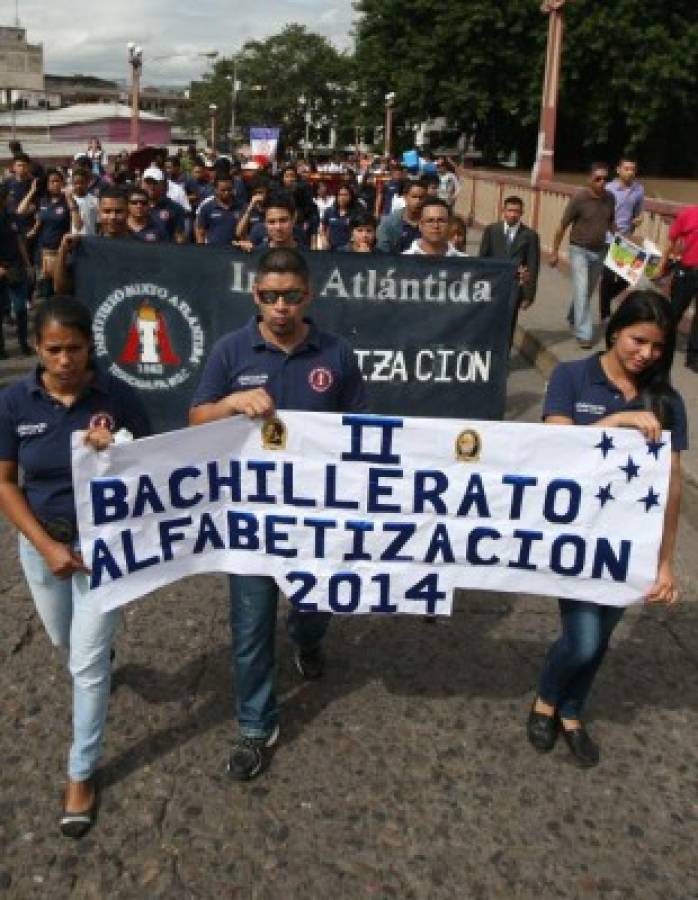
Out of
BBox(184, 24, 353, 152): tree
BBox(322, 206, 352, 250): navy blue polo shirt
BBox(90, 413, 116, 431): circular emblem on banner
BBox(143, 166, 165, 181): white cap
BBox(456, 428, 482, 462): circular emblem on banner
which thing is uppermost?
BBox(184, 24, 353, 152): tree

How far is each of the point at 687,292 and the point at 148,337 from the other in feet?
17.3

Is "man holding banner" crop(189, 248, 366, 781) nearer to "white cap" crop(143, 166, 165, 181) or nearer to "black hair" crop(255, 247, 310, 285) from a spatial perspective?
"black hair" crop(255, 247, 310, 285)

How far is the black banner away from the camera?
6270 millimetres

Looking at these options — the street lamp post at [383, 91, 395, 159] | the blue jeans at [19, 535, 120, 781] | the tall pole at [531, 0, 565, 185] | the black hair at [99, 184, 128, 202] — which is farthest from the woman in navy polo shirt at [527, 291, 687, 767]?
the street lamp post at [383, 91, 395, 159]

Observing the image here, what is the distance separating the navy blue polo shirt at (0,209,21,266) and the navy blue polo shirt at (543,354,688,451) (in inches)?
299

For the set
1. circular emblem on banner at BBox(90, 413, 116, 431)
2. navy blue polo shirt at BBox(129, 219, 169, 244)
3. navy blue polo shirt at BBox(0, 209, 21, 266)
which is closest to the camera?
circular emblem on banner at BBox(90, 413, 116, 431)

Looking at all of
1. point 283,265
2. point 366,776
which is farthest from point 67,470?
point 366,776

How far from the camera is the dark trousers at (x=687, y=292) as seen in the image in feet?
28.0

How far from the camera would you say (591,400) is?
10.3 feet

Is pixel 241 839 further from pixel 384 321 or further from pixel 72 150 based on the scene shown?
pixel 72 150

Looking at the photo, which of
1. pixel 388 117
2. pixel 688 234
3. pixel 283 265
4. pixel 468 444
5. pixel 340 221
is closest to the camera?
pixel 283 265

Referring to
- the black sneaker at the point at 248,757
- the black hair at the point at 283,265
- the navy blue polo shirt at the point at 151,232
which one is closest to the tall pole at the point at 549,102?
the navy blue polo shirt at the point at 151,232

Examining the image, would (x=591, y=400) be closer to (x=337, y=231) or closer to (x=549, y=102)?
(x=337, y=231)

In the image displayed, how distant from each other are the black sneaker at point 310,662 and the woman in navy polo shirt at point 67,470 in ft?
3.46
